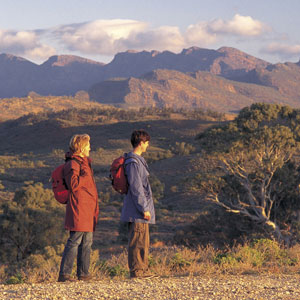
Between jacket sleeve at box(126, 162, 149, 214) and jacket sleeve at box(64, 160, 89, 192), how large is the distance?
55cm

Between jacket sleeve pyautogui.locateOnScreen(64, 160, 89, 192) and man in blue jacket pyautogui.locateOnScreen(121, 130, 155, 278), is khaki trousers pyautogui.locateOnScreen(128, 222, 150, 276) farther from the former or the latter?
jacket sleeve pyautogui.locateOnScreen(64, 160, 89, 192)

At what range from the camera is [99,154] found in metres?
60.4

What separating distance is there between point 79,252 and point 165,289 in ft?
4.19

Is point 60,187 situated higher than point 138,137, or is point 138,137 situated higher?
point 138,137

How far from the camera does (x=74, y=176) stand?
5.80 m

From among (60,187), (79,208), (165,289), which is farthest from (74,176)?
(165,289)

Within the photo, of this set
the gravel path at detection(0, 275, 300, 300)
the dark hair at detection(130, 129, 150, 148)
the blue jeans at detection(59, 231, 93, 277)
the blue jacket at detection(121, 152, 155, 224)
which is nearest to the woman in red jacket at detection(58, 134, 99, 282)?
the blue jeans at detection(59, 231, 93, 277)

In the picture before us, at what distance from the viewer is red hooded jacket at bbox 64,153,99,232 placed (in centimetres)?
580

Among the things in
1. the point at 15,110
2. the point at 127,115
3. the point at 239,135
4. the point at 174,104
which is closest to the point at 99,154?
the point at 127,115

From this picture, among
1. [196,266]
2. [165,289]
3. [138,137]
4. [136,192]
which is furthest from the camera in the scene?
[196,266]

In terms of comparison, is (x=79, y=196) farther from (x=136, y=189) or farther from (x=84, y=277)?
(x=84, y=277)

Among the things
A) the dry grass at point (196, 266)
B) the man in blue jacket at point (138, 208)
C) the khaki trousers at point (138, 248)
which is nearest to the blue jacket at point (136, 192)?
the man in blue jacket at point (138, 208)

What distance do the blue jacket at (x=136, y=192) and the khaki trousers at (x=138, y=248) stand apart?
130 mm

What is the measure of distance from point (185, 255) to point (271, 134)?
11494 mm
